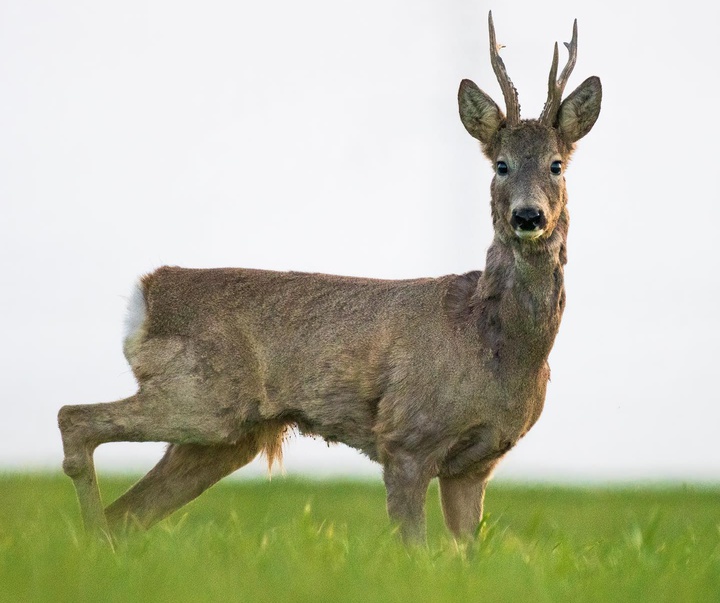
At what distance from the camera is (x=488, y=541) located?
5.68 meters

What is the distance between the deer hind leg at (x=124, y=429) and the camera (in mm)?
6754

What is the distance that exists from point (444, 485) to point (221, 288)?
171 cm

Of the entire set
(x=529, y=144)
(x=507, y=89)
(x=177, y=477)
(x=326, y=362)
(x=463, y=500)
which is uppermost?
(x=507, y=89)

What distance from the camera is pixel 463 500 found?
23.0 feet

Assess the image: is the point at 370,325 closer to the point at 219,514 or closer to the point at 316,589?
the point at 316,589

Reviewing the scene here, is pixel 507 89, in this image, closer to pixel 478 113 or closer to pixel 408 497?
pixel 478 113

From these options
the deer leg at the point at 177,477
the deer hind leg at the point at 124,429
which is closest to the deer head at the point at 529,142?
the deer hind leg at the point at 124,429

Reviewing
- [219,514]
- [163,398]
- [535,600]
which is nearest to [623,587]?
[535,600]

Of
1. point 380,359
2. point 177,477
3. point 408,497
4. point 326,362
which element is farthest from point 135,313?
point 408,497

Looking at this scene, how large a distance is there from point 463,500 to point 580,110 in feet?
7.48

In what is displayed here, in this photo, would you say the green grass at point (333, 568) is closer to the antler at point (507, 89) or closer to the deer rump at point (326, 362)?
the deer rump at point (326, 362)

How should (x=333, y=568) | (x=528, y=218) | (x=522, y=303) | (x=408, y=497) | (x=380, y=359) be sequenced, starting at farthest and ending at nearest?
(x=380, y=359) → (x=522, y=303) → (x=408, y=497) → (x=528, y=218) → (x=333, y=568)

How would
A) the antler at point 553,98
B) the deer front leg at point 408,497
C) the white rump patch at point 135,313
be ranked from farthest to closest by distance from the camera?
1. the white rump patch at point 135,313
2. the antler at point 553,98
3. the deer front leg at point 408,497

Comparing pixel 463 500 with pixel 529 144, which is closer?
pixel 529 144
